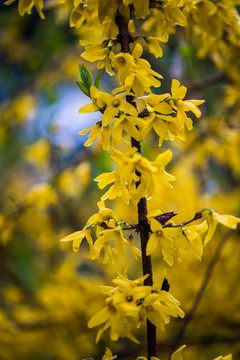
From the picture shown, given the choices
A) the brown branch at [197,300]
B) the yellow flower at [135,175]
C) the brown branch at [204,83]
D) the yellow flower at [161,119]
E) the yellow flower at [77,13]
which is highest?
the yellow flower at [77,13]

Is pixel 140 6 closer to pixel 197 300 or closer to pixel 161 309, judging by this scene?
pixel 161 309

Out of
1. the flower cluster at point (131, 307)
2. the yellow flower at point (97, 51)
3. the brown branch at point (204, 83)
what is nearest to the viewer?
the flower cluster at point (131, 307)

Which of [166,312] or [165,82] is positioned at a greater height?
[165,82]

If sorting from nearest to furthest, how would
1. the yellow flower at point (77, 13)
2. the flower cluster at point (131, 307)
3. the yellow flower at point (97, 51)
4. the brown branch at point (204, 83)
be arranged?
the flower cluster at point (131, 307) → the yellow flower at point (97, 51) → the yellow flower at point (77, 13) → the brown branch at point (204, 83)

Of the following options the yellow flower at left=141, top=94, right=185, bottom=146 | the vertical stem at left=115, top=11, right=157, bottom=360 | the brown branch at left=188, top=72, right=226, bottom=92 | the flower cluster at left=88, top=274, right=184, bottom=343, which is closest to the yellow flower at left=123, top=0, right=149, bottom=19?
the vertical stem at left=115, top=11, right=157, bottom=360

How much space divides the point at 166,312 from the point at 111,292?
0.11m

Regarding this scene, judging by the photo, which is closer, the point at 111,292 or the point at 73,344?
the point at 111,292

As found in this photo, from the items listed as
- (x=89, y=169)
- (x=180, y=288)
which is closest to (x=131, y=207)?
(x=89, y=169)

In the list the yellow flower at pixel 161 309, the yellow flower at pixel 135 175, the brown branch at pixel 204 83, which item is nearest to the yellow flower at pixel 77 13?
the yellow flower at pixel 135 175

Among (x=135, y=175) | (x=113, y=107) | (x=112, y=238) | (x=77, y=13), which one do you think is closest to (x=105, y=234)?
(x=112, y=238)

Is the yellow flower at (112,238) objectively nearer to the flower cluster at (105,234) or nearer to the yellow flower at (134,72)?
the flower cluster at (105,234)

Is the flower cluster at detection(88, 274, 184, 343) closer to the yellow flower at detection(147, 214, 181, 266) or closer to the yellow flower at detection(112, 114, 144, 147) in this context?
the yellow flower at detection(147, 214, 181, 266)

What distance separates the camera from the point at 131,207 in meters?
1.77

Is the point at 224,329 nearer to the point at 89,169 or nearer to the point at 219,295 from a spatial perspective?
the point at 219,295
